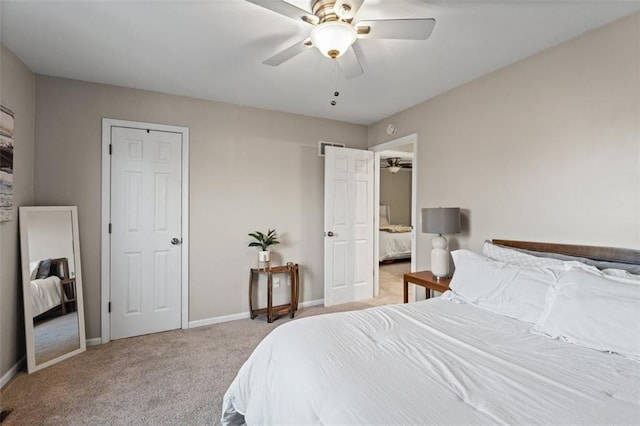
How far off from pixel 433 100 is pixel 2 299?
4147 millimetres

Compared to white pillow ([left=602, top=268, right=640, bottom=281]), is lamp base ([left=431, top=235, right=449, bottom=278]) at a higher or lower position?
lower


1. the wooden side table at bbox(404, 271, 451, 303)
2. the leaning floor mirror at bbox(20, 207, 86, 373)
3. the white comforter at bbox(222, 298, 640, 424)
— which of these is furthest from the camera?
the wooden side table at bbox(404, 271, 451, 303)

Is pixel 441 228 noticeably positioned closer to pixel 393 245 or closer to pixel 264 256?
pixel 264 256

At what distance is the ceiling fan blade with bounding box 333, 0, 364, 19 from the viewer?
1546 mm

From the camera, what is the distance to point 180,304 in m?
3.19

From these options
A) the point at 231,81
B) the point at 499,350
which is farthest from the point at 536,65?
the point at 231,81

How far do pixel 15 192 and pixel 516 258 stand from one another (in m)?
3.87

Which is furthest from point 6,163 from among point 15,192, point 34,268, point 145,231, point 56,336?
point 56,336

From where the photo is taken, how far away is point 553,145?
2.20m

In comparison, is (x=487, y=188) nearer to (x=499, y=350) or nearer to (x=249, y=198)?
(x=499, y=350)

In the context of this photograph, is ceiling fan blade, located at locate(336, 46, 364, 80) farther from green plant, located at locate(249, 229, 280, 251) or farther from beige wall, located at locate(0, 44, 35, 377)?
beige wall, located at locate(0, 44, 35, 377)

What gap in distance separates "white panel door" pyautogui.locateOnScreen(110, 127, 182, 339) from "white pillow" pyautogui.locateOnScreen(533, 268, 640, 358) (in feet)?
10.5

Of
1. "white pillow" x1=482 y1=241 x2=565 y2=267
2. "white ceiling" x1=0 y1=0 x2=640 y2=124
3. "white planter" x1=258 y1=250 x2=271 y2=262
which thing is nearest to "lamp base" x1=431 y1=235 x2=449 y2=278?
"white pillow" x1=482 y1=241 x2=565 y2=267

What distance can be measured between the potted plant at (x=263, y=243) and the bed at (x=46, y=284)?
1729mm
